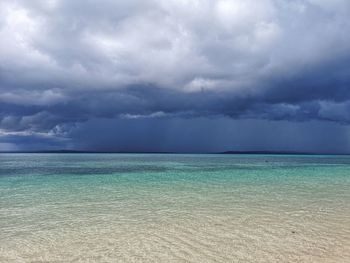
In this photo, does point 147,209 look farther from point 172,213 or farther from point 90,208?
point 90,208

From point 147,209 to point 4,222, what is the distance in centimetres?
600

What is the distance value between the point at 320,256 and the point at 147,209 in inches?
332

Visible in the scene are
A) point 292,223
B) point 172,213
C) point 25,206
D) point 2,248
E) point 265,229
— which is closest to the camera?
point 2,248

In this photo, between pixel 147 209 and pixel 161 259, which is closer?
pixel 161 259

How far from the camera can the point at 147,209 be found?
14.9 metres

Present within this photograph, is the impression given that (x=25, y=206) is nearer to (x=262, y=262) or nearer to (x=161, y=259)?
(x=161, y=259)

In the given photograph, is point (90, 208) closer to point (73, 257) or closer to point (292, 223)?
point (73, 257)

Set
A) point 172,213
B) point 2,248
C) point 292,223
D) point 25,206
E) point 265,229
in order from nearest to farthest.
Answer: point 2,248 < point 265,229 < point 292,223 < point 172,213 < point 25,206

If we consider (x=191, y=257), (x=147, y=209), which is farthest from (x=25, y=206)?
(x=191, y=257)

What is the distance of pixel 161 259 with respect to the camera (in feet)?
26.8

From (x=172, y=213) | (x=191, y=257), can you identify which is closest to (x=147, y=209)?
(x=172, y=213)

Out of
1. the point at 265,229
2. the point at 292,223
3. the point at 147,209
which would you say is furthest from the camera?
the point at 147,209

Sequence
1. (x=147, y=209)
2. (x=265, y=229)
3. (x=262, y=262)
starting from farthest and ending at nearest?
(x=147, y=209), (x=265, y=229), (x=262, y=262)

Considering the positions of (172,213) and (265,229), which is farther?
(172,213)
